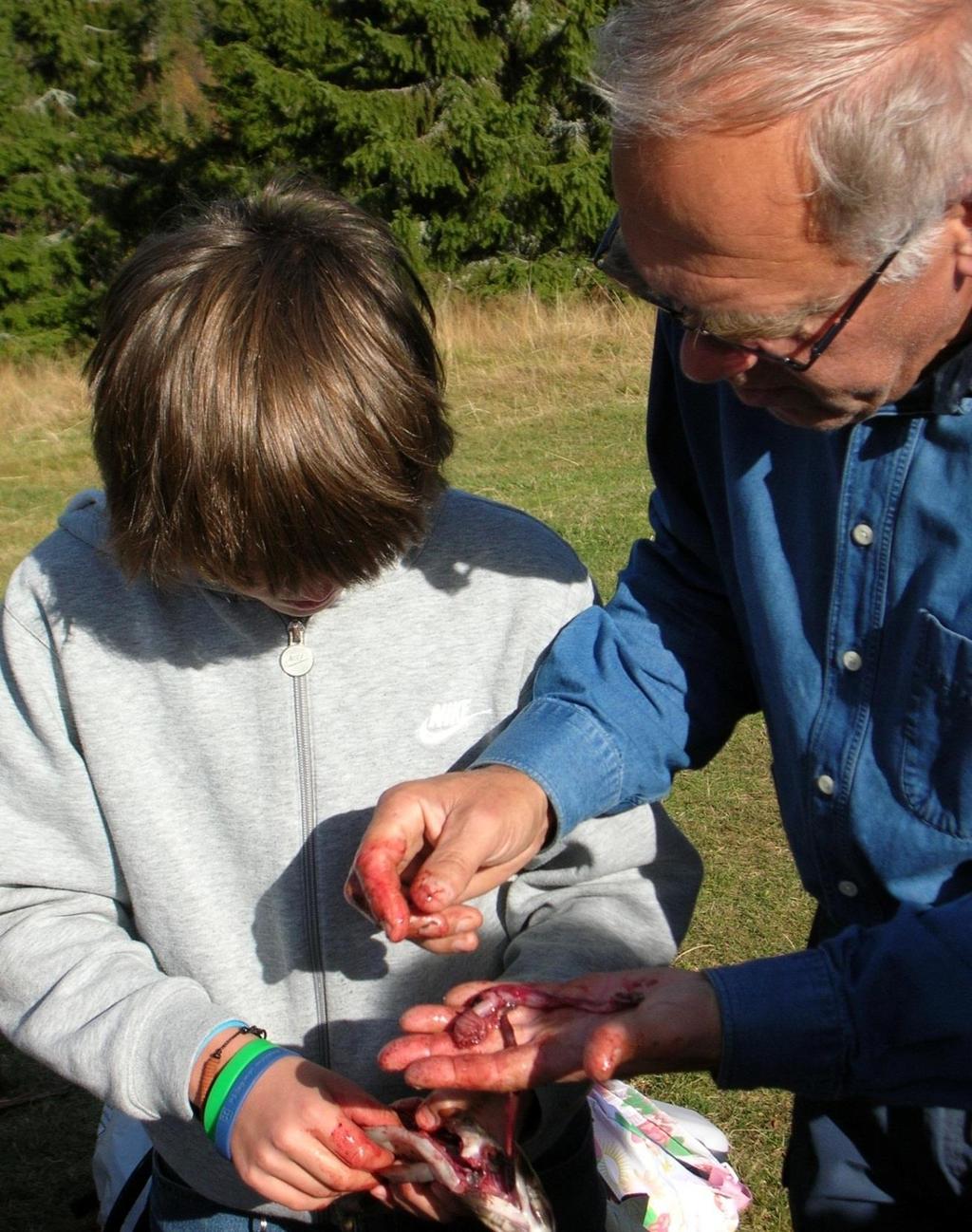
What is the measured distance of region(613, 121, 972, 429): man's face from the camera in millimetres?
1466

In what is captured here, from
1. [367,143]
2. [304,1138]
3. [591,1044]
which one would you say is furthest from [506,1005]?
[367,143]

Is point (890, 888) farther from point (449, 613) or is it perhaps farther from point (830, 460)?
point (449, 613)

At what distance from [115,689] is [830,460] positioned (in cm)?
110

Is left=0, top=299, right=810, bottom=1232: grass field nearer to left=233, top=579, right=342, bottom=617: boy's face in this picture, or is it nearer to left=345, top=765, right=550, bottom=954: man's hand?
left=345, top=765, right=550, bottom=954: man's hand

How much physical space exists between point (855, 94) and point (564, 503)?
678 centimetres

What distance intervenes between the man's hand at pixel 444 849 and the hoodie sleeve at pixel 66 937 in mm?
338

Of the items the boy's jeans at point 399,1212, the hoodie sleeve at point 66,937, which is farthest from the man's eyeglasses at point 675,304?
the boy's jeans at point 399,1212

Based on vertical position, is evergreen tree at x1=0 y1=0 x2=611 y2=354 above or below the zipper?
below

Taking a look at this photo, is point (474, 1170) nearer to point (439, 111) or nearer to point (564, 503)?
point (564, 503)

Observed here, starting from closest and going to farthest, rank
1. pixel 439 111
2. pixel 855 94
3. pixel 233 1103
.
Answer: pixel 855 94 → pixel 233 1103 → pixel 439 111

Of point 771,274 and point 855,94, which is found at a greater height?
point 855,94

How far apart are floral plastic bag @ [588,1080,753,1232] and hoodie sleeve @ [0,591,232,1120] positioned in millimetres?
1073

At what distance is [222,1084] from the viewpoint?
1782mm

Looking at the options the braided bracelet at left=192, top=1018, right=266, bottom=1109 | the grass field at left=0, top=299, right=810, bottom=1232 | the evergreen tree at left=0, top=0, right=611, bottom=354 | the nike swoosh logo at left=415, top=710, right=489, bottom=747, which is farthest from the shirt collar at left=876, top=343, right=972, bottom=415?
the evergreen tree at left=0, top=0, right=611, bottom=354
